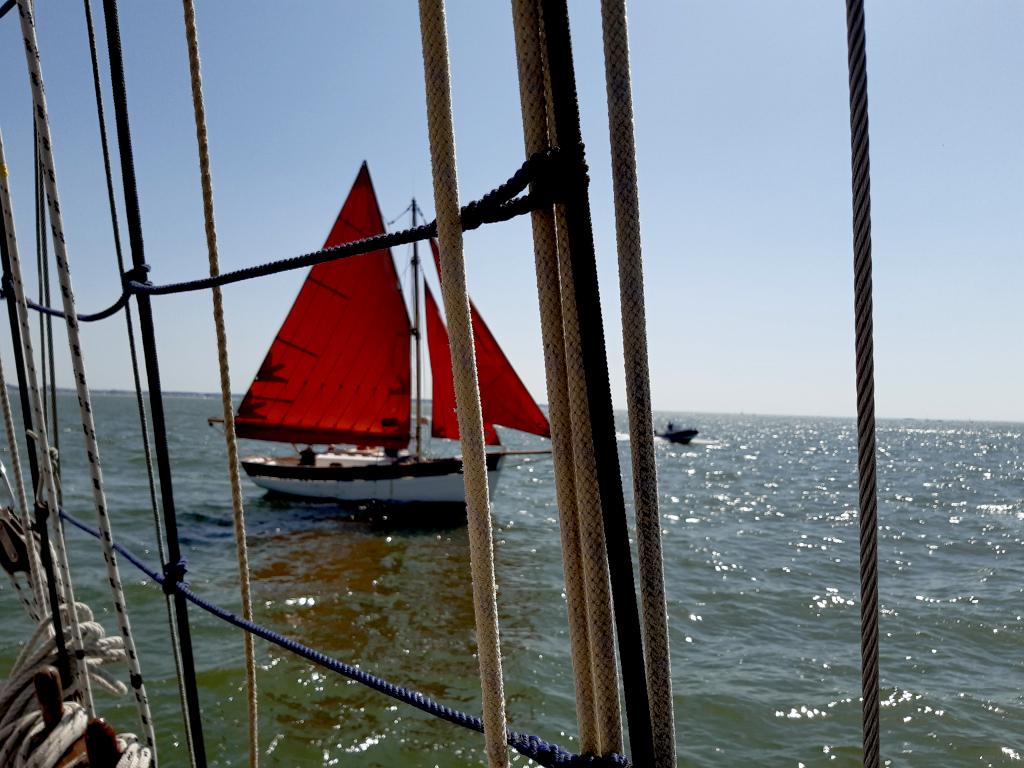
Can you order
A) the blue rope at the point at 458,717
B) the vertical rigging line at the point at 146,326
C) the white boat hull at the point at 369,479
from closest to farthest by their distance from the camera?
the blue rope at the point at 458,717 → the vertical rigging line at the point at 146,326 → the white boat hull at the point at 369,479

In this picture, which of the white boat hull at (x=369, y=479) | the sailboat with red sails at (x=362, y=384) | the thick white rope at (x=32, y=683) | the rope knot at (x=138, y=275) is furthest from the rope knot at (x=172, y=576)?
the white boat hull at (x=369, y=479)

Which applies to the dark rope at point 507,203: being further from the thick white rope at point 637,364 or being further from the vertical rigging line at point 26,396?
the vertical rigging line at point 26,396

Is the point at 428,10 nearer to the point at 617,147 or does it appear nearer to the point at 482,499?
the point at 617,147

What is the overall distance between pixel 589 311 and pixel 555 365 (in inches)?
4.6

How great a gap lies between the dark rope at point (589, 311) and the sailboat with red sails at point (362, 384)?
504 inches

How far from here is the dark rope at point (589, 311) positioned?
0.92m

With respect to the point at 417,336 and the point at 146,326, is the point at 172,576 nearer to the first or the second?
the point at 146,326

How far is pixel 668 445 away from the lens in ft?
180

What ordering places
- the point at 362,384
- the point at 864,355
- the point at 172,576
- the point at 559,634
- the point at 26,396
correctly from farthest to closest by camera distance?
1. the point at 362,384
2. the point at 559,634
3. the point at 26,396
4. the point at 172,576
5. the point at 864,355

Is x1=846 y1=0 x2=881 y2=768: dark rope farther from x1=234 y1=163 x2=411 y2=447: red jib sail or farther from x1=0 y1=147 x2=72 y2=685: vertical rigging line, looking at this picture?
x1=234 y1=163 x2=411 y2=447: red jib sail

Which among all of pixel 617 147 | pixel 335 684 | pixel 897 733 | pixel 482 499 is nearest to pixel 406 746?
pixel 335 684

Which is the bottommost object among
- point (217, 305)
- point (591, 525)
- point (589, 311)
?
point (591, 525)

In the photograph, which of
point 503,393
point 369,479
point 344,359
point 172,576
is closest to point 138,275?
point 172,576

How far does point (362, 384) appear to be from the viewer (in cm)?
1614
